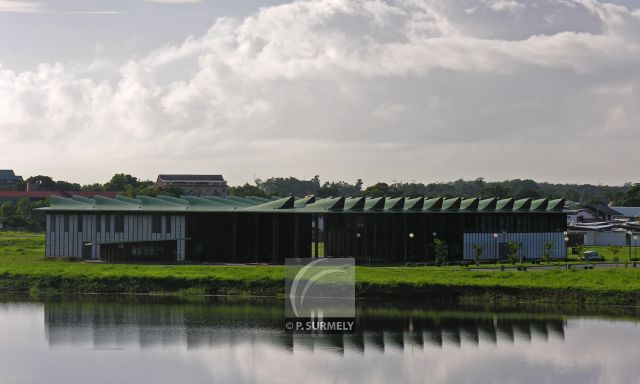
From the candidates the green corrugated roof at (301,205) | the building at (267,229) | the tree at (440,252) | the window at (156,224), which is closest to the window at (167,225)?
the building at (267,229)

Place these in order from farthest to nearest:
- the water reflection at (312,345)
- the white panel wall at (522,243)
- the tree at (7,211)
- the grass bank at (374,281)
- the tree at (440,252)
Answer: the tree at (7,211) → the white panel wall at (522,243) → the tree at (440,252) → the grass bank at (374,281) → the water reflection at (312,345)

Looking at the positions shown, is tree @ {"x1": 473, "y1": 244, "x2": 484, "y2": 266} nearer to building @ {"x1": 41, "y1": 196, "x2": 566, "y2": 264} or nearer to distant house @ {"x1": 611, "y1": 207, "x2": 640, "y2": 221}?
building @ {"x1": 41, "y1": 196, "x2": 566, "y2": 264}

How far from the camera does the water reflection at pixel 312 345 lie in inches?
1650

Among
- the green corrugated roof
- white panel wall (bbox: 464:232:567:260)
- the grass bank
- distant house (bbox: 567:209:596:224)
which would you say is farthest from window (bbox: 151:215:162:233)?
distant house (bbox: 567:209:596:224)

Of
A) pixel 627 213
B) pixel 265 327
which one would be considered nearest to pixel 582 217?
pixel 627 213

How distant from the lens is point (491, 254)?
8200 centimetres

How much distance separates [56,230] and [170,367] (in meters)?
40.2

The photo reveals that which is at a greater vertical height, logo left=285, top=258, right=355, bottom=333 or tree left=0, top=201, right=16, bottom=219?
tree left=0, top=201, right=16, bottom=219

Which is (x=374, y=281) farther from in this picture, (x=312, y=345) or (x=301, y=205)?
(x=301, y=205)

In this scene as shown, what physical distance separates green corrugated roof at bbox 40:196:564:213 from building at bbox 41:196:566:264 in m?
0.08

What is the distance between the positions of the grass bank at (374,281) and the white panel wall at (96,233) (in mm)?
4650

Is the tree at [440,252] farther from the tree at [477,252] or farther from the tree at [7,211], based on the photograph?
the tree at [7,211]

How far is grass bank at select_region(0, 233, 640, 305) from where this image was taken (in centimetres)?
6109

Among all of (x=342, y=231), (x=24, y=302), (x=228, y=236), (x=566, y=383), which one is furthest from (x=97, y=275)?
(x=566, y=383)
